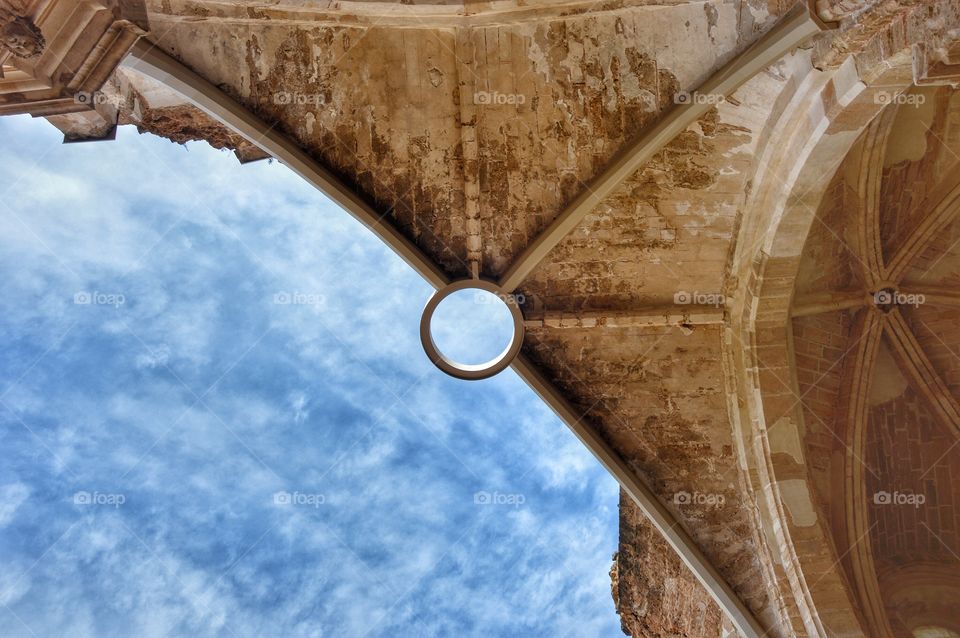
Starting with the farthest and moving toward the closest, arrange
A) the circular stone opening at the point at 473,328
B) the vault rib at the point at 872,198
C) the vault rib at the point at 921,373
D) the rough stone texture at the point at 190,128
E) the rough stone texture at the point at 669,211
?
the circular stone opening at the point at 473,328
the vault rib at the point at 921,373
the rough stone texture at the point at 190,128
the vault rib at the point at 872,198
the rough stone texture at the point at 669,211

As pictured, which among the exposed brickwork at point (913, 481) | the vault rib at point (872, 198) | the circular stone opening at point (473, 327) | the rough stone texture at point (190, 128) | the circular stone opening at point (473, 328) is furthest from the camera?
the circular stone opening at point (473, 328)

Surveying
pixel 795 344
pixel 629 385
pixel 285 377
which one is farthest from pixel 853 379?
pixel 285 377

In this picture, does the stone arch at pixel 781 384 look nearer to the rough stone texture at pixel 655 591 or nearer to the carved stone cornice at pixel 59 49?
the rough stone texture at pixel 655 591

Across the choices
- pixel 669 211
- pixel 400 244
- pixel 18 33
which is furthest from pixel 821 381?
pixel 18 33

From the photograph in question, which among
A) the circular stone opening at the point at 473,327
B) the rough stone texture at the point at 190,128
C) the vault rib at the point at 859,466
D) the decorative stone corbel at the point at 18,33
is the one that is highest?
the circular stone opening at the point at 473,327

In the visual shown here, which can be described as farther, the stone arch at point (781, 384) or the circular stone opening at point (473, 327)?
the circular stone opening at point (473, 327)

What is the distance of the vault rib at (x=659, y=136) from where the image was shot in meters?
5.78

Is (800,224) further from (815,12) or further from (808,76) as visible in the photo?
(815,12)

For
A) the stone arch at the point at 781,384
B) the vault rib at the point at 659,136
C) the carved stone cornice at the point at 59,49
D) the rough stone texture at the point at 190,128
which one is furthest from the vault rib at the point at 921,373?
the carved stone cornice at the point at 59,49

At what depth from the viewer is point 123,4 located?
475 centimetres

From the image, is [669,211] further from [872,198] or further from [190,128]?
[190,128]

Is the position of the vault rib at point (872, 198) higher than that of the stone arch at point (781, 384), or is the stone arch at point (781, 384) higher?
the vault rib at point (872, 198)

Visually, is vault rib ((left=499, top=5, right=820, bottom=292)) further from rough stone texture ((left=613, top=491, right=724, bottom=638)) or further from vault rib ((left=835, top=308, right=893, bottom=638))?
vault rib ((left=835, top=308, right=893, bottom=638))

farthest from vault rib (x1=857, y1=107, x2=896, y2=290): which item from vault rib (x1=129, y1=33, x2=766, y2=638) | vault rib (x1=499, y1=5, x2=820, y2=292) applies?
vault rib (x1=129, y1=33, x2=766, y2=638)
